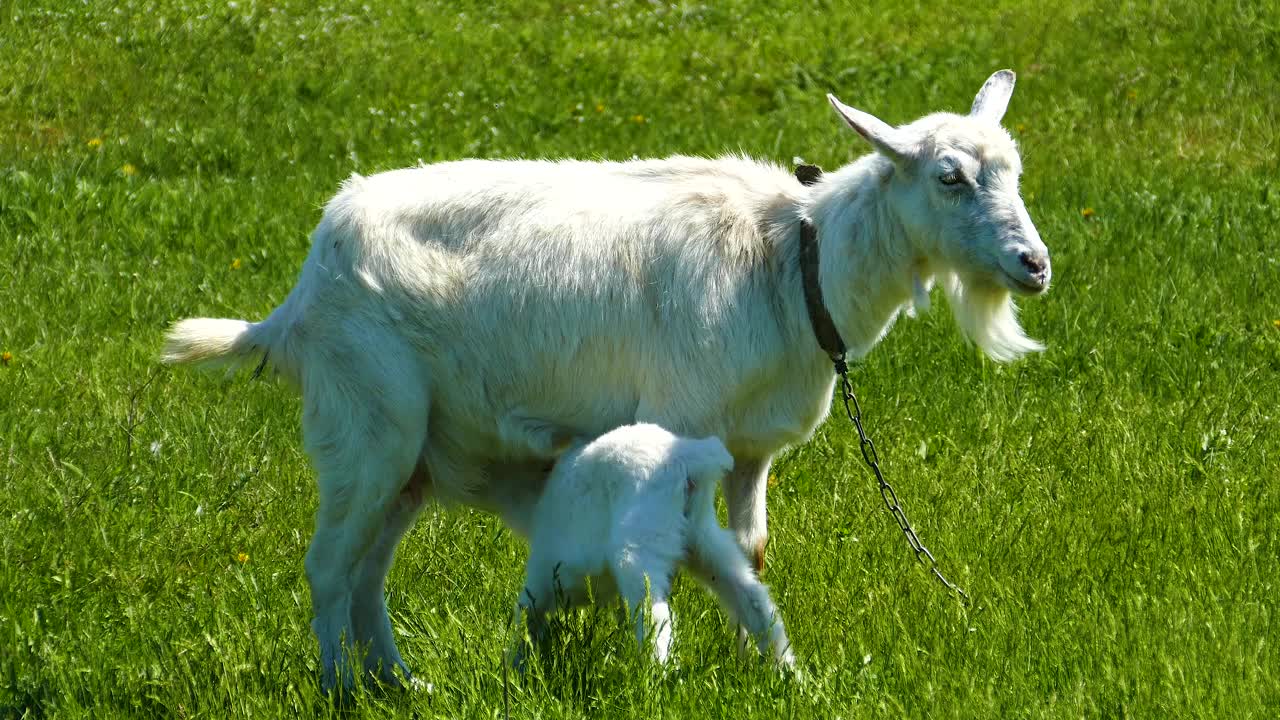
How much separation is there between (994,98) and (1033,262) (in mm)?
878

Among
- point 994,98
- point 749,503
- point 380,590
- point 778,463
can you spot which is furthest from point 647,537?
point 778,463

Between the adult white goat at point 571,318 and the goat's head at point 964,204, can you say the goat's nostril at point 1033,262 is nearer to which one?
the goat's head at point 964,204

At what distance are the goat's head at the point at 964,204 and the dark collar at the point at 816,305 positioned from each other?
0.31 m

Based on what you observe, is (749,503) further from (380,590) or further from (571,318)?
(380,590)

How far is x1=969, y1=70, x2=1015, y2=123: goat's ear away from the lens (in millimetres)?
5188

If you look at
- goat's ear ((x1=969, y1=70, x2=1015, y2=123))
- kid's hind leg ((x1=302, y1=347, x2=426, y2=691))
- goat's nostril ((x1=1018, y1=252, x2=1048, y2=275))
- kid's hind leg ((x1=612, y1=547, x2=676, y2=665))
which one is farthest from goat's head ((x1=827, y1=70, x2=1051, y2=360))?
kid's hind leg ((x1=302, y1=347, x2=426, y2=691))

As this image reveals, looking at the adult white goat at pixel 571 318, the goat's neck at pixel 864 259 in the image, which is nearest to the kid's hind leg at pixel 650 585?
the adult white goat at pixel 571 318

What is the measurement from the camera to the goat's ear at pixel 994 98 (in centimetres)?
519

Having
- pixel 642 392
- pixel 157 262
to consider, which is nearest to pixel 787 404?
pixel 642 392

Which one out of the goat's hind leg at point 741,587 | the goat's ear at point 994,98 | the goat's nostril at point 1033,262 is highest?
the goat's ear at point 994,98

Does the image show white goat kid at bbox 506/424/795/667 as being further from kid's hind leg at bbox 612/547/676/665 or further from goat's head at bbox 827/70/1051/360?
goat's head at bbox 827/70/1051/360

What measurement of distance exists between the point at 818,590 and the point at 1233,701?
1.51m

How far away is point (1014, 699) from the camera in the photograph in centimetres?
437

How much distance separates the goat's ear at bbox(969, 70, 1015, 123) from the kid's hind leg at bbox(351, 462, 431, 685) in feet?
7.38
